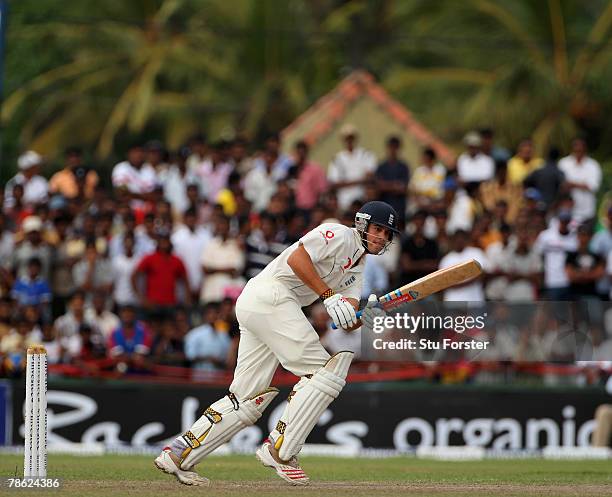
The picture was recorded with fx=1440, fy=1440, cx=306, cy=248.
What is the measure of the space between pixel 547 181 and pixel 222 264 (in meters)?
4.28

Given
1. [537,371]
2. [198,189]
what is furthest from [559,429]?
[198,189]

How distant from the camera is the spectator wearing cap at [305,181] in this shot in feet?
59.5

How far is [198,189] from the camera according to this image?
17.9 meters

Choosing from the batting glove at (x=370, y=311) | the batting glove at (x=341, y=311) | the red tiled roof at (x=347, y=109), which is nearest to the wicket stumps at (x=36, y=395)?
the batting glove at (x=341, y=311)

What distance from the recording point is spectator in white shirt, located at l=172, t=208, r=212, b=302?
1692 centimetres

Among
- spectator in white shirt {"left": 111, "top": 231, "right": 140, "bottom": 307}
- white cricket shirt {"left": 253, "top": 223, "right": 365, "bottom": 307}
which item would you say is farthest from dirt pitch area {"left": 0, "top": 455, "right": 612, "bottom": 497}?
spectator in white shirt {"left": 111, "top": 231, "right": 140, "bottom": 307}

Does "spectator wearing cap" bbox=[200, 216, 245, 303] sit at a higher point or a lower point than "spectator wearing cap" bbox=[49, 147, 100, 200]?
lower

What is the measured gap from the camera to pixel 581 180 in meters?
18.0

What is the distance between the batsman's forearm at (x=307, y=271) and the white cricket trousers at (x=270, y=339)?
9.9 inches

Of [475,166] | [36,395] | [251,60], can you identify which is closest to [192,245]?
[475,166]

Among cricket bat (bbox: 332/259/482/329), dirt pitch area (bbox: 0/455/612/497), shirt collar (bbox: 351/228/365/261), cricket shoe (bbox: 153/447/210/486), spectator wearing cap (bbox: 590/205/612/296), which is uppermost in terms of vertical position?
spectator wearing cap (bbox: 590/205/612/296)

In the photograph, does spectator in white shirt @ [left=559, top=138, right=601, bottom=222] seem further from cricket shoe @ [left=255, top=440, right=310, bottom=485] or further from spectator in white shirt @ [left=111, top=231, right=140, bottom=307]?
cricket shoe @ [left=255, top=440, right=310, bottom=485]

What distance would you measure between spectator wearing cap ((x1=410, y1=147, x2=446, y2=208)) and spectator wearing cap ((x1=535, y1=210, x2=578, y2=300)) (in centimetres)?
189

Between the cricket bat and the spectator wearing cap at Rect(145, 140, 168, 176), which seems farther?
the spectator wearing cap at Rect(145, 140, 168, 176)
